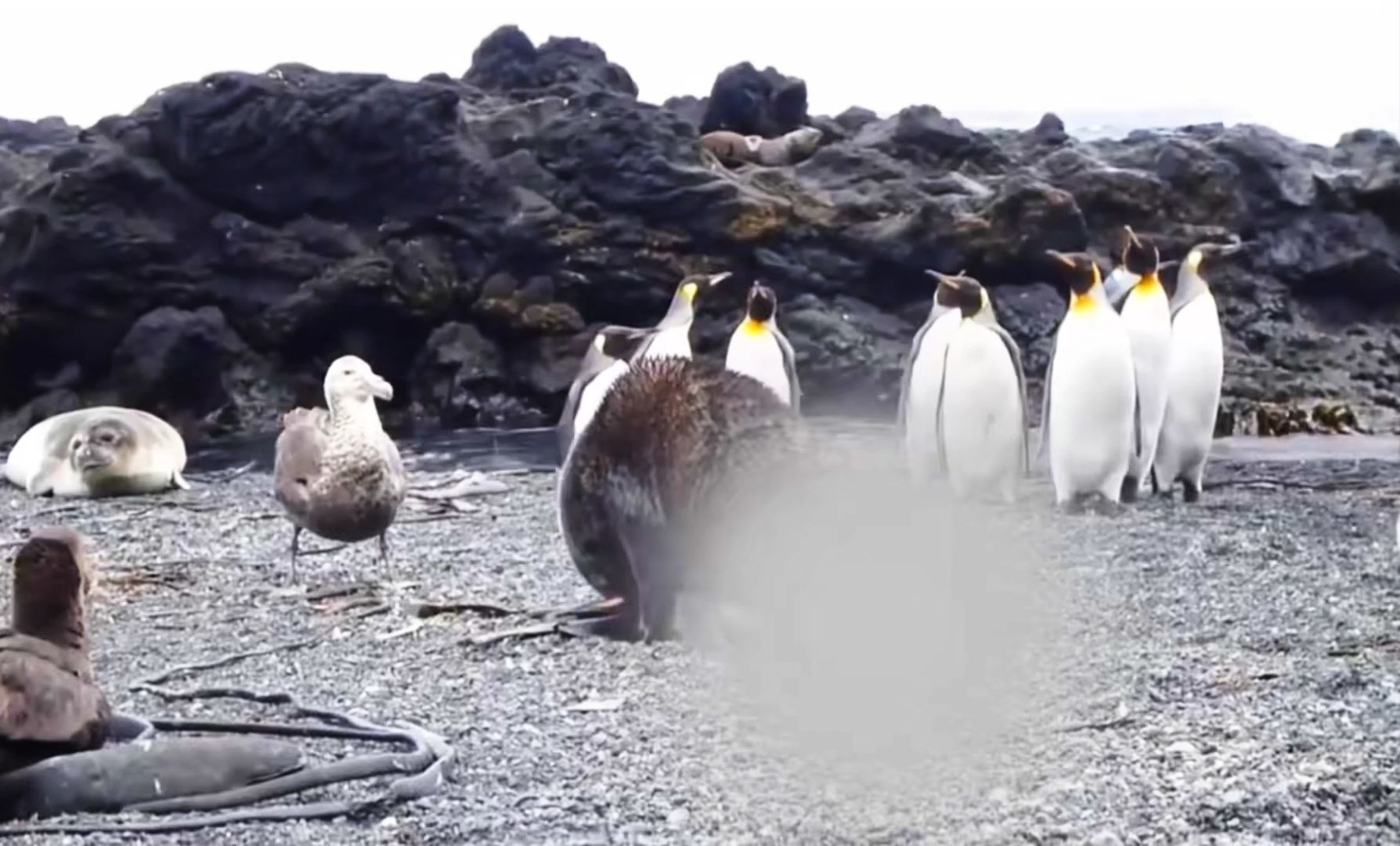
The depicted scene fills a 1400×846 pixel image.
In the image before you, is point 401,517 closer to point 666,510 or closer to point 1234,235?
point 666,510

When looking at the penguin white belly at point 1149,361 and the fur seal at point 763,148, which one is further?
the fur seal at point 763,148

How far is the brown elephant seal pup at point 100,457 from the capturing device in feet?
34.4

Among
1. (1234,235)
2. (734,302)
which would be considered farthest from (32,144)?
(1234,235)

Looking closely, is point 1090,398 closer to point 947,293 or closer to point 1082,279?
point 1082,279

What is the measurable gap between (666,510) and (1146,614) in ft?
5.97

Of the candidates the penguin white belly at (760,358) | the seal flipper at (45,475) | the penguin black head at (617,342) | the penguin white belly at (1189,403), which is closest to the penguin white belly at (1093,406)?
the penguin white belly at (1189,403)

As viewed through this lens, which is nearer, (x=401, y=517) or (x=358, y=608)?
(x=358, y=608)

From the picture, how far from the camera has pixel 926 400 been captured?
34.0ft

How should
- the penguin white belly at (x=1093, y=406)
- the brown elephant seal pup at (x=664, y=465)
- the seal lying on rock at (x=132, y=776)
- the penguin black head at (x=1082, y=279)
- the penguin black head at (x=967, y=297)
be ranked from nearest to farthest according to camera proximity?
the seal lying on rock at (x=132, y=776), the brown elephant seal pup at (x=664, y=465), the penguin white belly at (x=1093, y=406), the penguin black head at (x=1082, y=279), the penguin black head at (x=967, y=297)

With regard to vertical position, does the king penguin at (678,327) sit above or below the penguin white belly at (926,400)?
above

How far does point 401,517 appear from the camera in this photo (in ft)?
30.3

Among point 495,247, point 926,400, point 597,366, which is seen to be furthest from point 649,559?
point 495,247

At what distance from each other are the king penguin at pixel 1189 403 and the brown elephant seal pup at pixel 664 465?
5.44m

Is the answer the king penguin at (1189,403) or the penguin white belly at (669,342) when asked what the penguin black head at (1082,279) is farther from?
the penguin white belly at (669,342)
